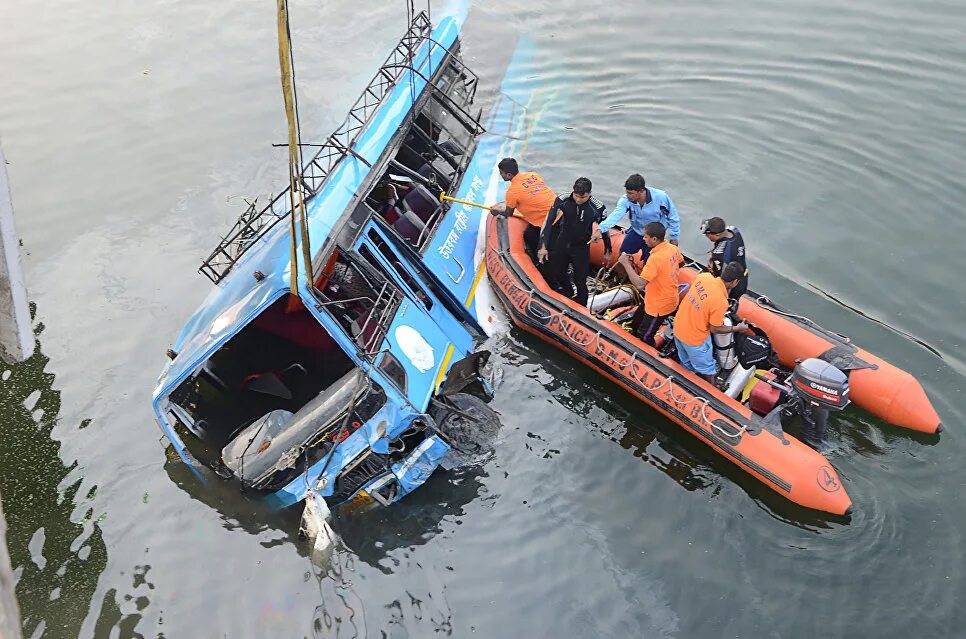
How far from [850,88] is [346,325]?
10530 millimetres

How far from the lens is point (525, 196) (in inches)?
400

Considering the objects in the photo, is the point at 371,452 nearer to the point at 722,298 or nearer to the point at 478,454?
the point at 478,454

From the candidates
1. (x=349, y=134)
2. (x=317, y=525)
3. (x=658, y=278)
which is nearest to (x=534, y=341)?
(x=658, y=278)

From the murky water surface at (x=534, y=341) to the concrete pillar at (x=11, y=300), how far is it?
352 cm

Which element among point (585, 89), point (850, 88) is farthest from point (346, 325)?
point (850, 88)

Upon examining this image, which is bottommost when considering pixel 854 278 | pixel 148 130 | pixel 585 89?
pixel 148 130

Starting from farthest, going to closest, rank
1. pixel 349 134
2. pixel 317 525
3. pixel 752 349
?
pixel 349 134, pixel 752 349, pixel 317 525

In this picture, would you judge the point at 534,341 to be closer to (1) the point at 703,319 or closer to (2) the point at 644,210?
(2) the point at 644,210

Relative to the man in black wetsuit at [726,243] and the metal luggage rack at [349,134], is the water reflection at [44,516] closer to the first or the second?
the metal luggage rack at [349,134]

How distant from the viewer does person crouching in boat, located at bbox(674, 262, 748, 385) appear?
8.12 m

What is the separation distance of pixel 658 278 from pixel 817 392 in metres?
2.06

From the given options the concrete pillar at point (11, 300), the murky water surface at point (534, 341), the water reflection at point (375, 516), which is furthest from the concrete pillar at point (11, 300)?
the murky water surface at point (534, 341)

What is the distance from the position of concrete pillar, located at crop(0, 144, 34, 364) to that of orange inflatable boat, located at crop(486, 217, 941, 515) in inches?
234

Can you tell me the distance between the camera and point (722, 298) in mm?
8141
